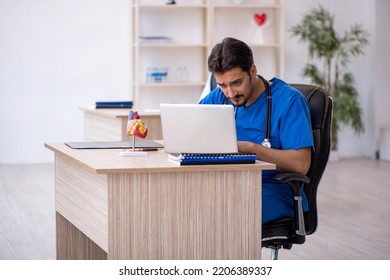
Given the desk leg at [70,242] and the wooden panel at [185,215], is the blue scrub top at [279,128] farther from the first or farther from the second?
the desk leg at [70,242]

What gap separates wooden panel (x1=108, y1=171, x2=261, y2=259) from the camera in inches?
114

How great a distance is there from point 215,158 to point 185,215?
0.25 meters

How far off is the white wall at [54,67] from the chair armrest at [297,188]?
593cm

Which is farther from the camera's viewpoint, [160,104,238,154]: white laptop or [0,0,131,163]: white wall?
[0,0,131,163]: white wall

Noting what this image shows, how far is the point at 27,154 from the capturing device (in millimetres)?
8891

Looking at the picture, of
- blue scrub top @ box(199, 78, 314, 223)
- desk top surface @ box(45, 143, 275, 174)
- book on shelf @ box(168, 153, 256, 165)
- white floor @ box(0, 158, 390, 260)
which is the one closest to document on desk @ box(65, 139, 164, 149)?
desk top surface @ box(45, 143, 275, 174)

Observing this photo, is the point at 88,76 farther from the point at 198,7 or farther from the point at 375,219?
the point at 375,219

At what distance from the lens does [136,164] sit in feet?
9.82

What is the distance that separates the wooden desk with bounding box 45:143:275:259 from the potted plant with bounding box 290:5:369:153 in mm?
6126

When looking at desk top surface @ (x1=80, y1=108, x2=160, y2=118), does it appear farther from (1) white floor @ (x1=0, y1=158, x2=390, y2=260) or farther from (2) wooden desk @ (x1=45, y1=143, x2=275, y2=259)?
(2) wooden desk @ (x1=45, y1=143, x2=275, y2=259)

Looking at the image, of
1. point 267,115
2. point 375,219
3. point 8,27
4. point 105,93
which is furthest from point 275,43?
Answer: point 267,115

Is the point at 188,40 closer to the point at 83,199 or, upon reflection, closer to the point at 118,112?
the point at 118,112

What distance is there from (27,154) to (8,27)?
57.1 inches
